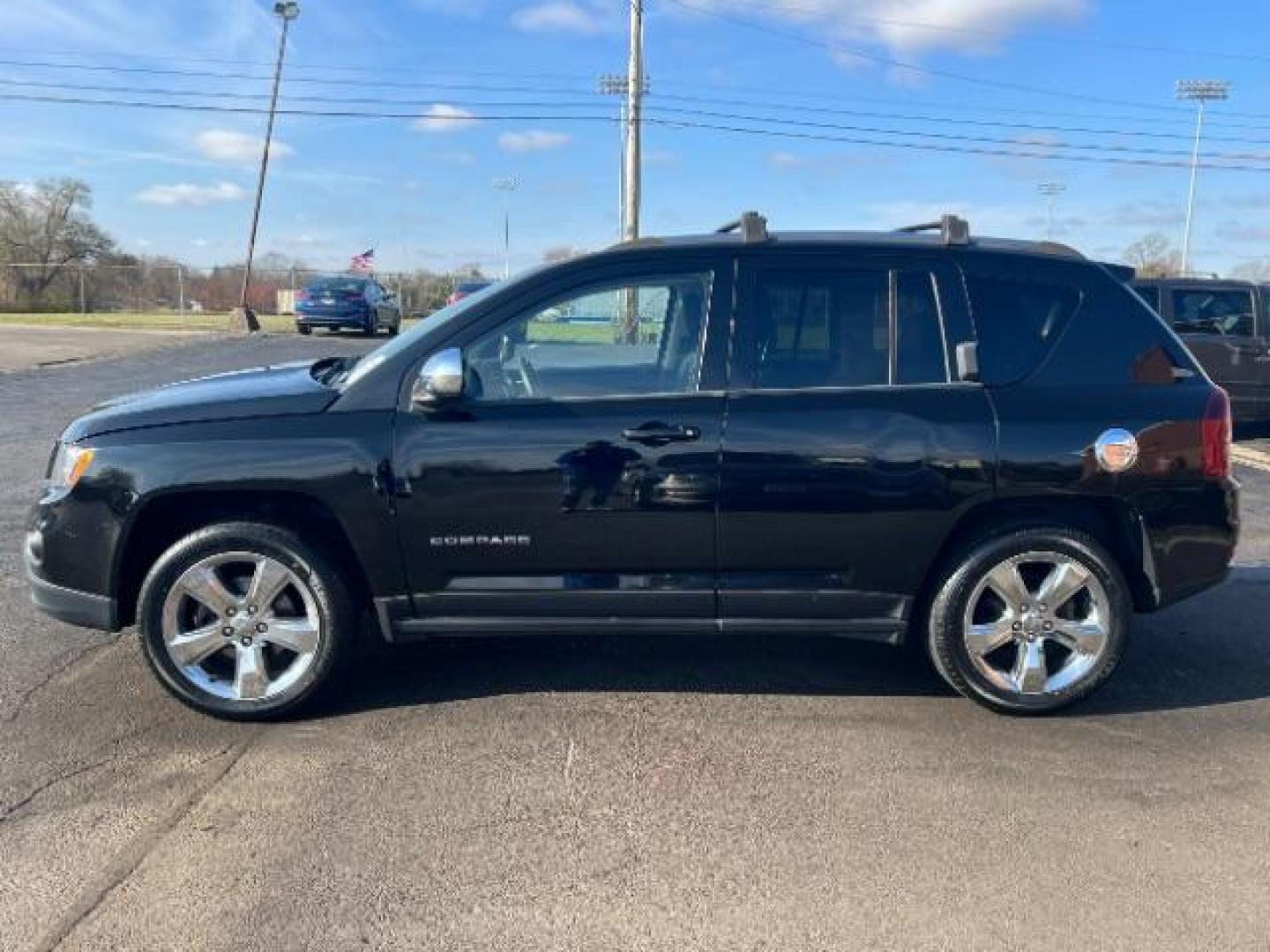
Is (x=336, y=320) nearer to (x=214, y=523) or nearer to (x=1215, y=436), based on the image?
(x=214, y=523)

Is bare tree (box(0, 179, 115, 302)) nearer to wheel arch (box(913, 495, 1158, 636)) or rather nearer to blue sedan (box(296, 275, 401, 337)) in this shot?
blue sedan (box(296, 275, 401, 337))

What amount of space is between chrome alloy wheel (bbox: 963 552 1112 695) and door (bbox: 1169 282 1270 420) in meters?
8.92

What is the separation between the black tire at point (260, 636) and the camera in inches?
151

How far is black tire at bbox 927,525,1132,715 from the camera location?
13.0ft

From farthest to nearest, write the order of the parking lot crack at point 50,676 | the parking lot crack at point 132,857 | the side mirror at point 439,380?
1. the parking lot crack at point 50,676
2. the side mirror at point 439,380
3. the parking lot crack at point 132,857

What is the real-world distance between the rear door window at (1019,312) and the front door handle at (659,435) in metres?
1.20

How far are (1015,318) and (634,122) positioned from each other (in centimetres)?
2553

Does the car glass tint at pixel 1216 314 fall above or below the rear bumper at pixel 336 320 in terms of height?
above

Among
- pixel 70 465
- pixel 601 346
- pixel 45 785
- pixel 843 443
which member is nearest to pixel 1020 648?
pixel 843 443

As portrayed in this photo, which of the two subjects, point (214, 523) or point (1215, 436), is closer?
point (214, 523)

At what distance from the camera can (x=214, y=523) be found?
3.91 meters

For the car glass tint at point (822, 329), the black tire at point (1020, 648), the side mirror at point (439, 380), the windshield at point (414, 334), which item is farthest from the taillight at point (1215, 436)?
the side mirror at point (439, 380)

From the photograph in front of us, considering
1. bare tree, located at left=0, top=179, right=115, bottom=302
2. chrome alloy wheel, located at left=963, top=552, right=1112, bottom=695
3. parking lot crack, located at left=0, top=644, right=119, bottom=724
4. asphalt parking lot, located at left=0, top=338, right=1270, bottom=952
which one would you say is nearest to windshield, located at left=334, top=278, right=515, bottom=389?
asphalt parking lot, located at left=0, top=338, right=1270, bottom=952

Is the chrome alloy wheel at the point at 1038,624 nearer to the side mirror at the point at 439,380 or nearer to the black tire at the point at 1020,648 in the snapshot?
the black tire at the point at 1020,648
